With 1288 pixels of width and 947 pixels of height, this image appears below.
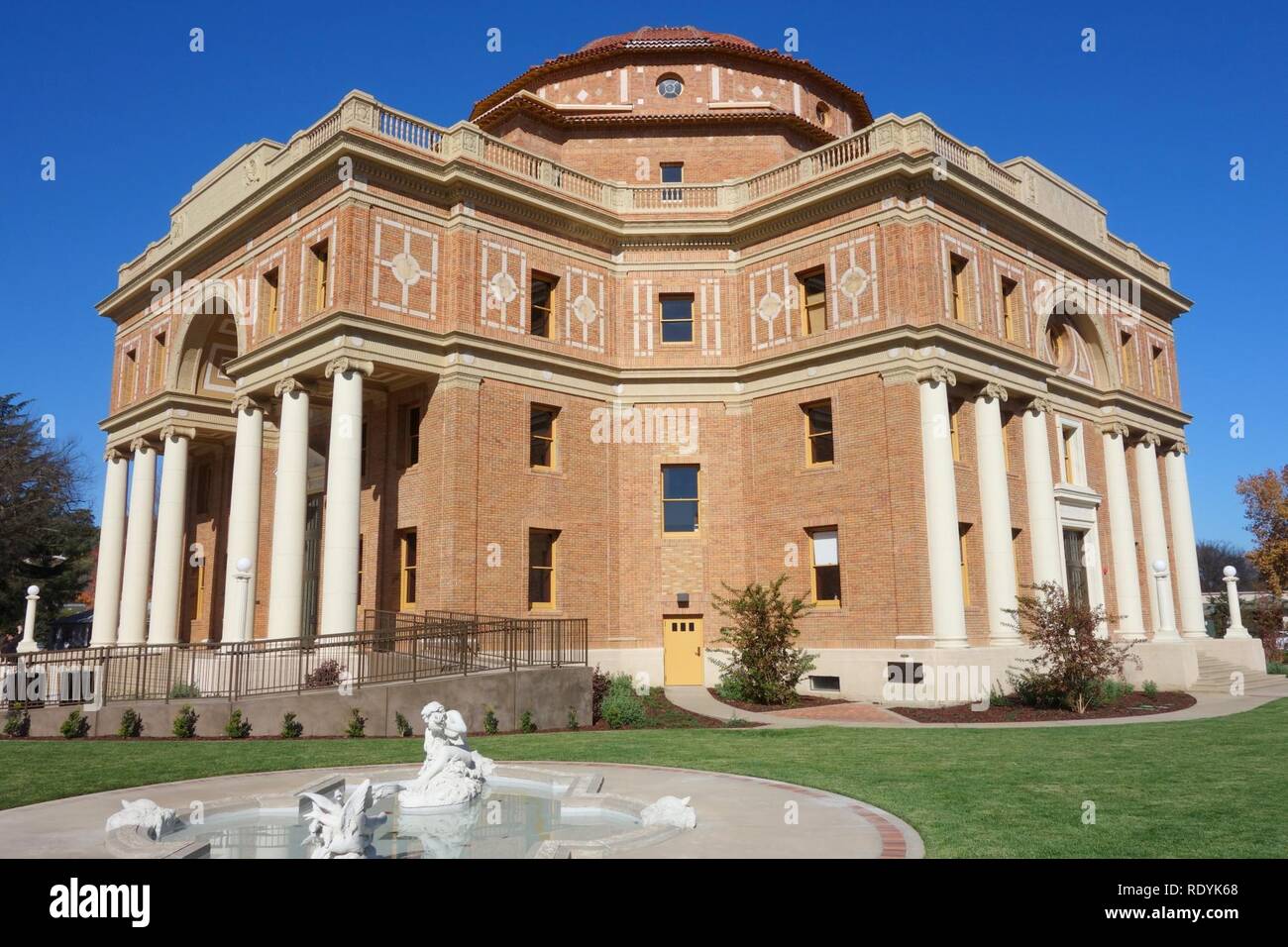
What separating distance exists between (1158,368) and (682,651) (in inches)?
960

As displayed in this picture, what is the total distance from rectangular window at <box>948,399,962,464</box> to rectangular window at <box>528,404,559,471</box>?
11291 mm

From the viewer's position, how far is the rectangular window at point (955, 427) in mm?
26484

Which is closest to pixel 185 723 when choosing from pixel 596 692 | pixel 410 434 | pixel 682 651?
pixel 596 692

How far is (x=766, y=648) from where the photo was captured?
78.4 ft

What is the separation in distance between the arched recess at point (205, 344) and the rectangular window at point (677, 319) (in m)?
13.6

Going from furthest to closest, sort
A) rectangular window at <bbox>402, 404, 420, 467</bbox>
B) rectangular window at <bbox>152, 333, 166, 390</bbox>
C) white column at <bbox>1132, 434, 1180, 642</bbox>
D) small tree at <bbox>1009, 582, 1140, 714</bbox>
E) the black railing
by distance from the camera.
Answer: white column at <bbox>1132, 434, 1180, 642</bbox>
rectangular window at <bbox>152, 333, 166, 390</bbox>
rectangular window at <bbox>402, 404, 420, 467</bbox>
small tree at <bbox>1009, 582, 1140, 714</bbox>
the black railing

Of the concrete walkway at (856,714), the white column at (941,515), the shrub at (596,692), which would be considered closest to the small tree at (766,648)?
the concrete walkway at (856,714)

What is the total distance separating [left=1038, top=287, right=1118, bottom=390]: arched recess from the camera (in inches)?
1293

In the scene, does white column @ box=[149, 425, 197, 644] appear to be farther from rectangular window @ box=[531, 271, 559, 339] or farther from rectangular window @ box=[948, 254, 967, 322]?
rectangular window @ box=[948, 254, 967, 322]

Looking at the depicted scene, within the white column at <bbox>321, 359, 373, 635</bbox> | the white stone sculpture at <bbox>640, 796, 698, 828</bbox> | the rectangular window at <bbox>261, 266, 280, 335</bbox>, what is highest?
the rectangular window at <bbox>261, 266, 280, 335</bbox>

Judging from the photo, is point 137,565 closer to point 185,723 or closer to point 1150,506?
point 185,723

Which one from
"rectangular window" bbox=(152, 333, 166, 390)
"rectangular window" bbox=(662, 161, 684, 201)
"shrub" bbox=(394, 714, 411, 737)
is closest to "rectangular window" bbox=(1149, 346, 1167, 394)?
"rectangular window" bbox=(662, 161, 684, 201)
